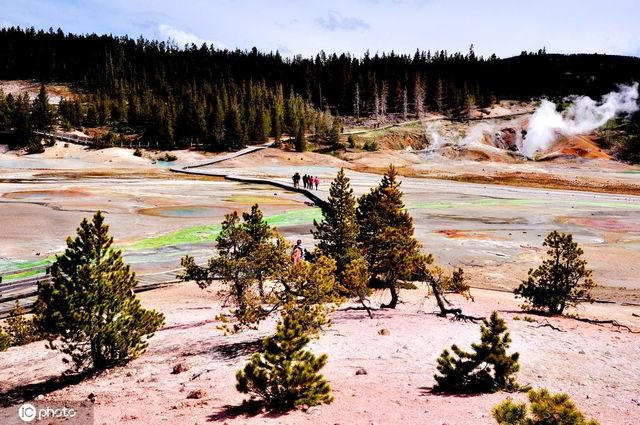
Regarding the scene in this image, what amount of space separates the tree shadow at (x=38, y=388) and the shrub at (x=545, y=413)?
1079 cm

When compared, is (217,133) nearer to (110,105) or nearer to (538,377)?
(110,105)

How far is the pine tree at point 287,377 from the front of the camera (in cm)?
996

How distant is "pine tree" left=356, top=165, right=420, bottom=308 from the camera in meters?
18.9

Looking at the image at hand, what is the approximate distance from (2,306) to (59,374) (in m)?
10.4

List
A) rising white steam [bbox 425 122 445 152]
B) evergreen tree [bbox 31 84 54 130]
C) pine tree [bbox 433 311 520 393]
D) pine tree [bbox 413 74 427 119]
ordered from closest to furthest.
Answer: pine tree [bbox 433 311 520 393] < evergreen tree [bbox 31 84 54 130] < rising white steam [bbox 425 122 445 152] < pine tree [bbox 413 74 427 119]

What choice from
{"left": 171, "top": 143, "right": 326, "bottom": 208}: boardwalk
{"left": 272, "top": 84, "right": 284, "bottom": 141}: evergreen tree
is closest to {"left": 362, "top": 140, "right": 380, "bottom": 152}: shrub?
{"left": 272, "top": 84, "right": 284, "bottom": 141}: evergreen tree

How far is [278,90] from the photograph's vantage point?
142500mm

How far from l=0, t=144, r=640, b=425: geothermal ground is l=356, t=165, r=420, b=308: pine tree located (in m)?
1.73

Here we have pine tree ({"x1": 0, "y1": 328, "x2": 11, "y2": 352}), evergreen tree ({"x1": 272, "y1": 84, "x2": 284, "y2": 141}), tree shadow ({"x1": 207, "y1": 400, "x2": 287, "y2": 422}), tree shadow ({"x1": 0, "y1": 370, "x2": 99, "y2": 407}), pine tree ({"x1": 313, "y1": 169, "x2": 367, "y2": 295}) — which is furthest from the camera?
evergreen tree ({"x1": 272, "y1": 84, "x2": 284, "y2": 141})

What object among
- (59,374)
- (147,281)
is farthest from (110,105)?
(59,374)

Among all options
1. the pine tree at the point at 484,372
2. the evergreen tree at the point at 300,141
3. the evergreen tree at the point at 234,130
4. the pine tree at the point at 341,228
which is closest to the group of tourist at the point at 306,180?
the pine tree at the point at 341,228

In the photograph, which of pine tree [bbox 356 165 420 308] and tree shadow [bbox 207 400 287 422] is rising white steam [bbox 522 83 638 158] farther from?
tree shadow [bbox 207 400 287 422]

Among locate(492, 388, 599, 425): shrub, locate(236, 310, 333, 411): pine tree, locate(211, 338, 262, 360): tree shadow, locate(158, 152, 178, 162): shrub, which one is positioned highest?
locate(158, 152, 178, 162): shrub

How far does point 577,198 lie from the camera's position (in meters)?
59.3
